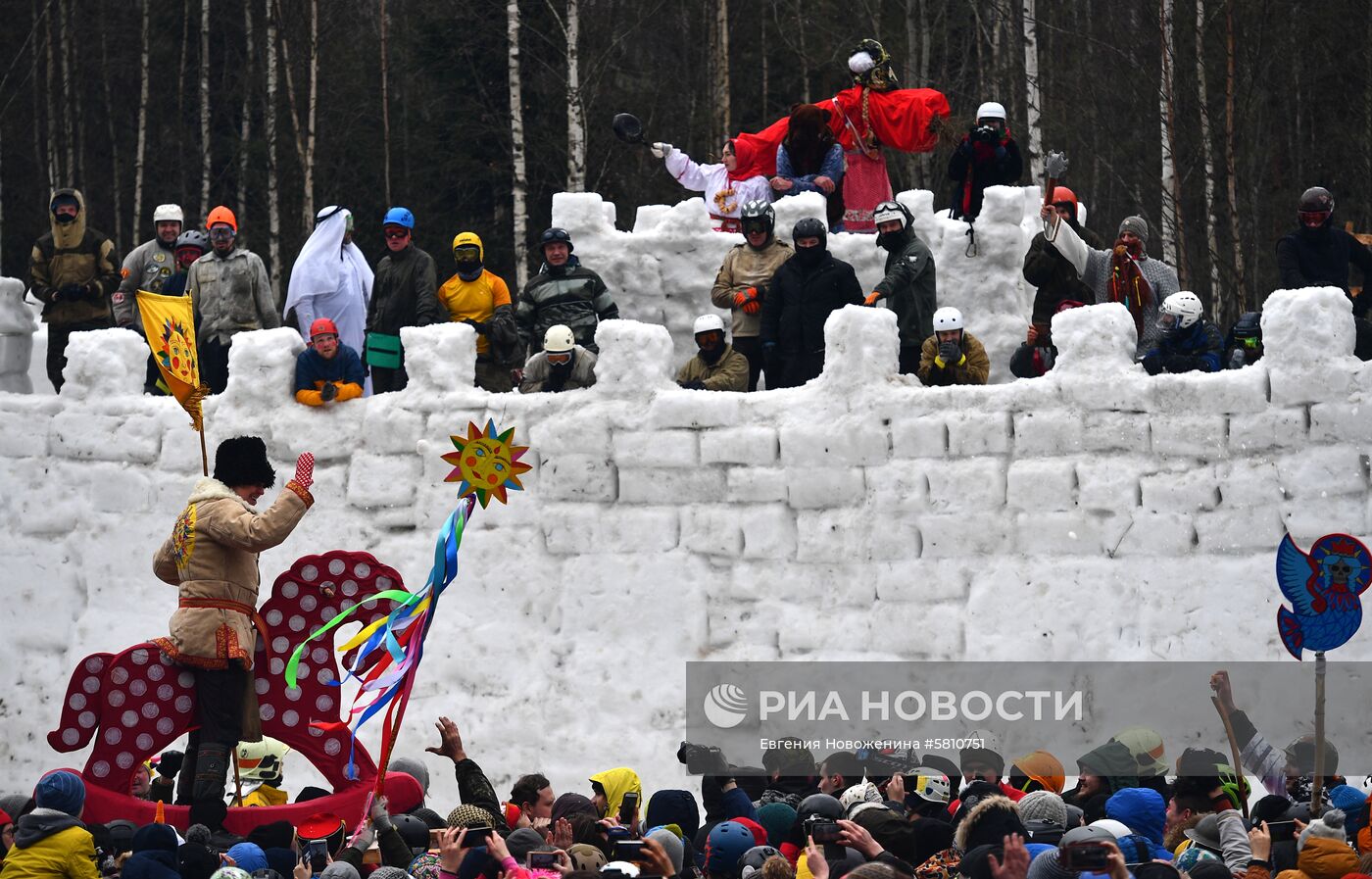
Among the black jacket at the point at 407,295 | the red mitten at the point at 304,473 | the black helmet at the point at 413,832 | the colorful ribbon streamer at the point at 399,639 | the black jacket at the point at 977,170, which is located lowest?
the black helmet at the point at 413,832

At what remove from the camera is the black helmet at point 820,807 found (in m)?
8.55

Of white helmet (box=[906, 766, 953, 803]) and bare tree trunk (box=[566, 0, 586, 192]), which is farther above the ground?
bare tree trunk (box=[566, 0, 586, 192])

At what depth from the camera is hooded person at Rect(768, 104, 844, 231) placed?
1439 cm

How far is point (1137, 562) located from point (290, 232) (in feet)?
56.3

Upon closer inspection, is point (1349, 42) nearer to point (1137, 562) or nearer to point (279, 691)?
point (1137, 562)

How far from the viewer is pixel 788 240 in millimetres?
13984

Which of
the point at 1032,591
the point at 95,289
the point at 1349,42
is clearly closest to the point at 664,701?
the point at 1032,591

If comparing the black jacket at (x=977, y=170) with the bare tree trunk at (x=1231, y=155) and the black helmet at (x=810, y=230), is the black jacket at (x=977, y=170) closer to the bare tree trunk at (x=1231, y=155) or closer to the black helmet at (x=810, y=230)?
the black helmet at (x=810, y=230)

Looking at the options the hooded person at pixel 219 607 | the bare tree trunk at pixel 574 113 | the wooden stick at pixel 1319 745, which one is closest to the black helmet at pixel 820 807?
the wooden stick at pixel 1319 745

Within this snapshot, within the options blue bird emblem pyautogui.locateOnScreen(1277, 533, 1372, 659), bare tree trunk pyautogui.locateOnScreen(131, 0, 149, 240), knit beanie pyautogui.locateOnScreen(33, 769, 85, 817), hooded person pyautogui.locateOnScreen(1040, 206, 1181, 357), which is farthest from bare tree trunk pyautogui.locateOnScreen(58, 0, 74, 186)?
blue bird emblem pyautogui.locateOnScreen(1277, 533, 1372, 659)

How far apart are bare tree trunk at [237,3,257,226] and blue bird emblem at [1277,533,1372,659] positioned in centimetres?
1726

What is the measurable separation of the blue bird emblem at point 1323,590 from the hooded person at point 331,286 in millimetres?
6044

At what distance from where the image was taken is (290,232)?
27094mm

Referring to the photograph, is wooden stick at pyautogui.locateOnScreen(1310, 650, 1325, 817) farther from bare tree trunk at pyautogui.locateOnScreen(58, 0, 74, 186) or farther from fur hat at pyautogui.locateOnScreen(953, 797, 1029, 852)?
bare tree trunk at pyautogui.locateOnScreen(58, 0, 74, 186)
